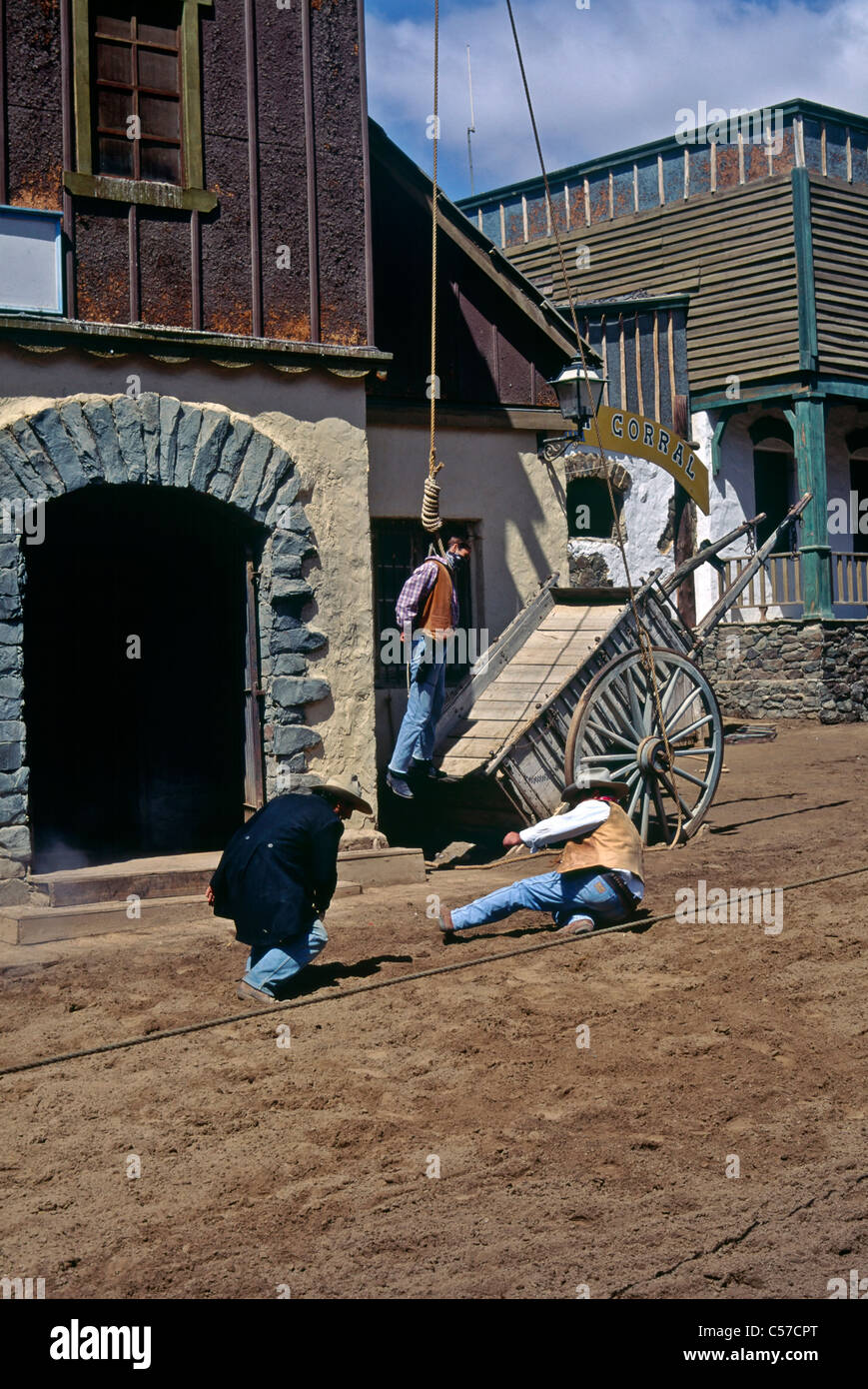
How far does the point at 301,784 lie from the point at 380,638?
2.49 metres

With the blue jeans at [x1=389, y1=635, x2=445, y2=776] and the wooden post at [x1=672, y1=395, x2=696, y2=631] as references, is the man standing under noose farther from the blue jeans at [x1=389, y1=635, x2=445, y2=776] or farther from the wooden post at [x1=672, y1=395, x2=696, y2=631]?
the wooden post at [x1=672, y1=395, x2=696, y2=631]

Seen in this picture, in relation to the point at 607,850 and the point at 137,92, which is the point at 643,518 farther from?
the point at 607,850

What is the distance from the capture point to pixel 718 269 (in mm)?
19344

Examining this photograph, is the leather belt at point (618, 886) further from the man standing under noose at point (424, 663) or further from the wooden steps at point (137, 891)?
the man standing under noose at point (424, 663)

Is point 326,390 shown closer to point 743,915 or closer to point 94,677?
point 94,677

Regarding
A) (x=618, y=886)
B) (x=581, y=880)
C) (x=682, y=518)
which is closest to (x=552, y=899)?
(x=581, y=880)

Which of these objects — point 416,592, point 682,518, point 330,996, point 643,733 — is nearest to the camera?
point 330,996

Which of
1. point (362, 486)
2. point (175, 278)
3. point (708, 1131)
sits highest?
point (175, 278)

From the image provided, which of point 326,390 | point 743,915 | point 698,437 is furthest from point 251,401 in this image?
point 698,437

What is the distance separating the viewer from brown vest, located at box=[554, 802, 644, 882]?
7.79m

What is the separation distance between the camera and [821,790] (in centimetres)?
1279

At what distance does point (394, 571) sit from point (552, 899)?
182 inches

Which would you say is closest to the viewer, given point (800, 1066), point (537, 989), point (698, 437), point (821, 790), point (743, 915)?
point (800, 1066)

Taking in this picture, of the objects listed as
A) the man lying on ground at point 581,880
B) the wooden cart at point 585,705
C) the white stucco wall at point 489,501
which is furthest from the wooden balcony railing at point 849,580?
the man lying on ground at point 581,880
